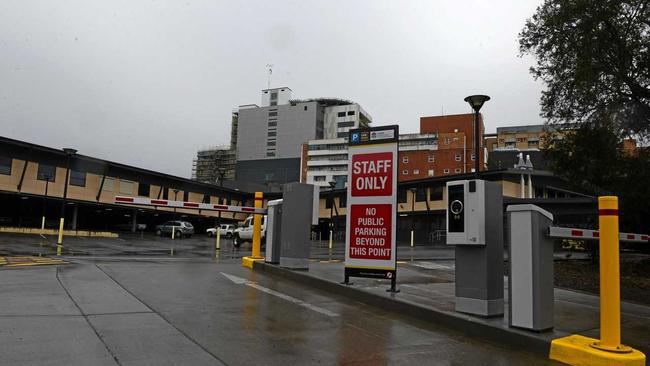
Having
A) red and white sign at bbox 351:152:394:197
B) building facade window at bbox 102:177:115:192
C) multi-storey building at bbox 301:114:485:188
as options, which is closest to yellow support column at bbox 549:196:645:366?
red and white sign at bbox 351:152:394:197

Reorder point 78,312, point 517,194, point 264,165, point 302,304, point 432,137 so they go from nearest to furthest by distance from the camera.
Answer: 1. point 78,312
2. point 302,304
3. point 517,194
4. point 432,137
5. point 264,165

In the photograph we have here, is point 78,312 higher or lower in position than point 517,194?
lower

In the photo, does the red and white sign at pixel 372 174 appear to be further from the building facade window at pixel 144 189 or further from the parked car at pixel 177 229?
the building facade window at pixel 144 189

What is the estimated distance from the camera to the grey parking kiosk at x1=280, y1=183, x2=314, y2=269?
11414 mm

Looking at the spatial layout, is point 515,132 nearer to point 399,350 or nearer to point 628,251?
point 628,251

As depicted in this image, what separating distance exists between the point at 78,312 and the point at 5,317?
0.80m

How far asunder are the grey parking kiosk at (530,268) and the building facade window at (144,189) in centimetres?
5221

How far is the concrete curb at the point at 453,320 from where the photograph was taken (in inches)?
226

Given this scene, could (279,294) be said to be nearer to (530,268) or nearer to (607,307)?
(530,268)

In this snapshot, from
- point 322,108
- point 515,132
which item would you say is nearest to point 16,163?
point 322,108

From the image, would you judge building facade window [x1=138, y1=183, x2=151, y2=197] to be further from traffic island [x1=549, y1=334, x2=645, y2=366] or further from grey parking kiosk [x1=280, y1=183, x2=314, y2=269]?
traffic island [x1=549, y1=334, x2=645, y2=366]

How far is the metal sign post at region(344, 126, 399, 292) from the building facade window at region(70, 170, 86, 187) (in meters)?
44.1

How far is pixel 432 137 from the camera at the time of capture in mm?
115312

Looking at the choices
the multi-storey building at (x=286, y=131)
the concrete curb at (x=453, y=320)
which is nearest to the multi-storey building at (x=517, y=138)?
the multi-storey building at (x=286, y=131)
